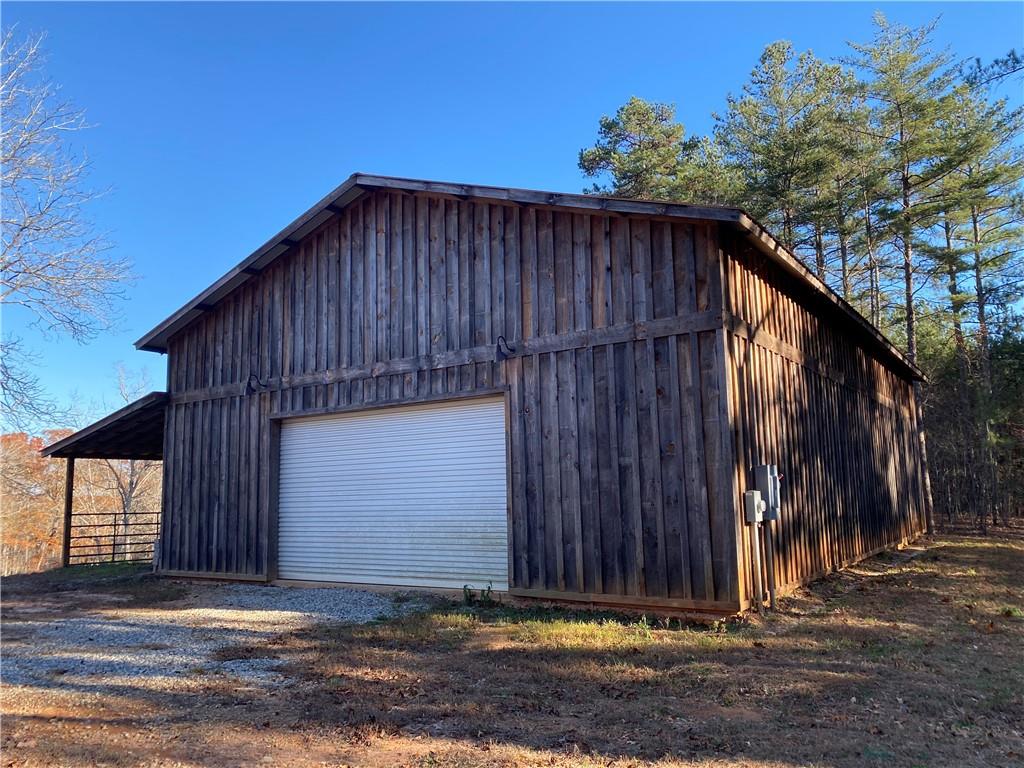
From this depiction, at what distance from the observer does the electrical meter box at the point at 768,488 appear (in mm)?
7977

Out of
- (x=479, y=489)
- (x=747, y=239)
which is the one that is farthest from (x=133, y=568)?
(x=747, y=239)

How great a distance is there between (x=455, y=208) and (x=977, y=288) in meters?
19.1

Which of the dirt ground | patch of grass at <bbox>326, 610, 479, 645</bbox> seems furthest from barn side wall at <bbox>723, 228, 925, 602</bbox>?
patch of grass at <bbox>326, 610, 479, 645</bbox>

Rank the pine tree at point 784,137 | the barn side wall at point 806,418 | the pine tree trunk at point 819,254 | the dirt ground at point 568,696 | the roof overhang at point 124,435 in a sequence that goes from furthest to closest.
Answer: the pine tree trunk at point 819,254 < the pine tree at point 784,137 < the roof overhang at point 124,435 < the barn side wall at point 806,418 < the dirt ground at point 568,696

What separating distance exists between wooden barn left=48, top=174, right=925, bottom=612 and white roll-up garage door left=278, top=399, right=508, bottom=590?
0.04 metres

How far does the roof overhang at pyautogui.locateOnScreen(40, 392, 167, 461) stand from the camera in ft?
46.1

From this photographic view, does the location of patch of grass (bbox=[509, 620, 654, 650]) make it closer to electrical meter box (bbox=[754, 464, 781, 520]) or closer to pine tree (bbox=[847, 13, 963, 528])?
electrical meter box (bbox=[754, 464, 781, 520])

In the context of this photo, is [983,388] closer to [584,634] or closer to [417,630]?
[584,634]

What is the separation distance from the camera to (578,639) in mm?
7027

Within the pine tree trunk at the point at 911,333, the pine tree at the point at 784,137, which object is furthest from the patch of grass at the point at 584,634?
the pine tree at the point at 784,137

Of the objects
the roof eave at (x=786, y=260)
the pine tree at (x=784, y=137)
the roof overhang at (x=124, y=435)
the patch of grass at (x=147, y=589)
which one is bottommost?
the patch of grass at (x=147, y=589)

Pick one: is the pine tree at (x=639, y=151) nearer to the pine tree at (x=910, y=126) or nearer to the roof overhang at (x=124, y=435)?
the pine tree at (x=910, y=126)

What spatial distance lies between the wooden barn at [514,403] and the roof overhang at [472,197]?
5 centimetres

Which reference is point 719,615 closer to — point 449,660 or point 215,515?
point 449,660
